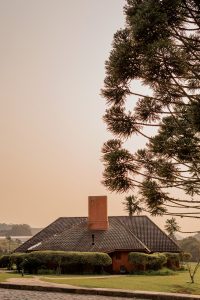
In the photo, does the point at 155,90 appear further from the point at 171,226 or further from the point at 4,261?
the point at 4,261

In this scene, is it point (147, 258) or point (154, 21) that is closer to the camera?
point (154, 21)

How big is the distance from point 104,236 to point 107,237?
1.42 feet

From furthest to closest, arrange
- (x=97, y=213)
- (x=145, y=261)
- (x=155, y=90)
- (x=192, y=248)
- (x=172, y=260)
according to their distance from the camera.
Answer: (x=192, y=248) < (x=97, y=213) < (x=172, y=260) < (x=145, y=261) < (x=155, y=90)

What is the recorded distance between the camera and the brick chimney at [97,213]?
142ft

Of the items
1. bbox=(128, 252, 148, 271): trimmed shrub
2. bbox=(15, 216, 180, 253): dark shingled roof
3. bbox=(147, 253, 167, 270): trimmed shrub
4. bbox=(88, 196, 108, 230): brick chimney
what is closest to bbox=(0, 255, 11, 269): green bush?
bbox=(15, 216, 180, 253): dark shingled roof

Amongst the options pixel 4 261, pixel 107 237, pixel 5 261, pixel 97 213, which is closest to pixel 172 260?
pixel 107 237

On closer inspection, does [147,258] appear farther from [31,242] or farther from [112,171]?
[112,171]

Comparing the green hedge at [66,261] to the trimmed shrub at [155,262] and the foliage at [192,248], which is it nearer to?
the trimmed shrub at [155,262]

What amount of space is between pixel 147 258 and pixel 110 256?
3448mm

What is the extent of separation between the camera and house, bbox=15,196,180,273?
38.1 m

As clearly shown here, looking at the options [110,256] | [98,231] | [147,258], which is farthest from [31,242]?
[147,258]

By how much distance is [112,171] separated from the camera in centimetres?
1434

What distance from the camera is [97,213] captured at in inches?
1718

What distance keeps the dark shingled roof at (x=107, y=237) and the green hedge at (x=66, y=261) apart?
7.78 feet
